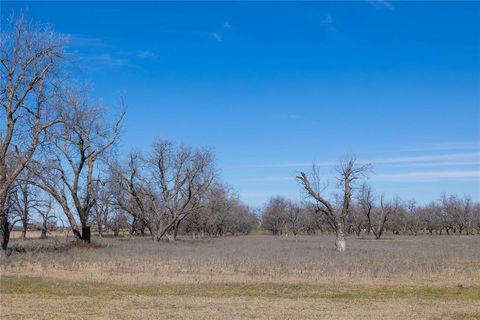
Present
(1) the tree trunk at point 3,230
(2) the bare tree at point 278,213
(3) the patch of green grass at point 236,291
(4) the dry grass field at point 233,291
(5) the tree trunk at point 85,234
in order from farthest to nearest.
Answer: (2) the bare tree at point 278,213
(5) the tree trunk at point 85,234
(1) the tree trunk at point 3,230
(3) the patch of green grass at point 236,291
(4) the dry grass field at point 233,291

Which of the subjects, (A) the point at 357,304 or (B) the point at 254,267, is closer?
(A) the point at 357,304

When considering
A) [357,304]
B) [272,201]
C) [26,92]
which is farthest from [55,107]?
[272,201]

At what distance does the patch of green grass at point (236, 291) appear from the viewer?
1474 centimetres

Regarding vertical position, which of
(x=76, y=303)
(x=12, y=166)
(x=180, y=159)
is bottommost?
(x=76, y=303)

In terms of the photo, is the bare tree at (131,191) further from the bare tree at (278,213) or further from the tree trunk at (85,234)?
the bare tree at (278,213)

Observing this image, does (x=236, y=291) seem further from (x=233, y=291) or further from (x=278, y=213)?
(x=278, y=213)

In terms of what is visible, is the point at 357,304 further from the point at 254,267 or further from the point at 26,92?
the point at 26,92

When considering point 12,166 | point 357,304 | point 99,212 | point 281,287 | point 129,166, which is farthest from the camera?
point 99,212

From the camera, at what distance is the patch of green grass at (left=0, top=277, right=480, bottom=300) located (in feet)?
48.4

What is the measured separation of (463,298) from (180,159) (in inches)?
1713

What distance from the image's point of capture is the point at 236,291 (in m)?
15.6

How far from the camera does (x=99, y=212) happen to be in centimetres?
7275

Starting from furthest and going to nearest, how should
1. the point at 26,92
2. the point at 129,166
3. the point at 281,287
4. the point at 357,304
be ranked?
1. the point at 129,166
2. the point at 26,92
3. the point at 281,287
4. the point at 357,304

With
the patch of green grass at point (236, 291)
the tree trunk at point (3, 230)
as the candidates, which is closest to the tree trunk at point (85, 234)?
the tree trunk at point (3, 230)
